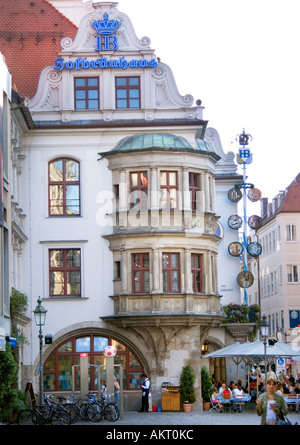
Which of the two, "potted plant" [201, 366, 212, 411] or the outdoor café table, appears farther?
"potted plant" [201, 366, 212, 411]

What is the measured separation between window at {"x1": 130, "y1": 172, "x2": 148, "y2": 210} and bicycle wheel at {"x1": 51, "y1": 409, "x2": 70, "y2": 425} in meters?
12.6

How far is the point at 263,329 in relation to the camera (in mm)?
35312

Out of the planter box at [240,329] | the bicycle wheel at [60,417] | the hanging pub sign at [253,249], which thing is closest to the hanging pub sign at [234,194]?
the hanging pub sign at [253,249]

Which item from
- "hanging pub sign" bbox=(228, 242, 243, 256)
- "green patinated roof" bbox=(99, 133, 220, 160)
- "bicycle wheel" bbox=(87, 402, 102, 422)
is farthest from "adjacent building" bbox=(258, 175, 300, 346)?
"bicycle wheel" bbox=(87, 402, 102, 422)

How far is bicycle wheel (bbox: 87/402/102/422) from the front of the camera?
106ft

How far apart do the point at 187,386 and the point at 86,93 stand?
13.0 meters

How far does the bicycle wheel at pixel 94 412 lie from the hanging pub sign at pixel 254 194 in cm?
2399

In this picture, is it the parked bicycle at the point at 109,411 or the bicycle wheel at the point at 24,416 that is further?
the parked bicycle at the point at 109,411

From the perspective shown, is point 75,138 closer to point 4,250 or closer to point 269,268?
point 4,250

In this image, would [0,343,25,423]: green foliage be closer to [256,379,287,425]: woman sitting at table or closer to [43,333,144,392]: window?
[43,333,144,392]: window

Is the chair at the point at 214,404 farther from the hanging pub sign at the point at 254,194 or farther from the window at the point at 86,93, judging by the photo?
the hanging pub sign at the point at 254,194

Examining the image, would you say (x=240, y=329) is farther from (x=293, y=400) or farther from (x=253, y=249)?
(x=293, y=400)

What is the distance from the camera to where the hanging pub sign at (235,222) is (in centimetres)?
5047

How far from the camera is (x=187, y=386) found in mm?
39125
